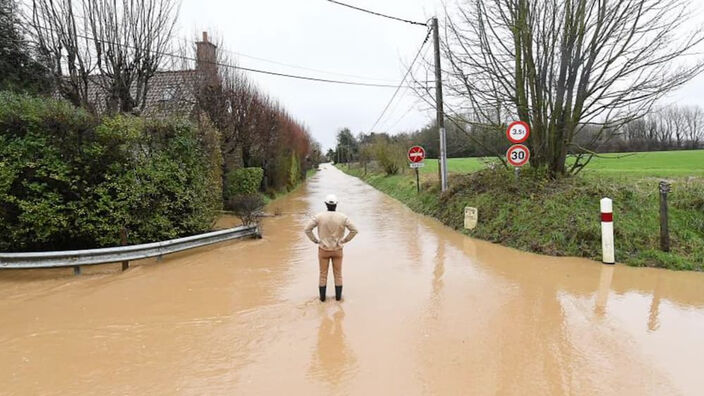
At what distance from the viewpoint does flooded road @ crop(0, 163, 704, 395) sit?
11.4 feet

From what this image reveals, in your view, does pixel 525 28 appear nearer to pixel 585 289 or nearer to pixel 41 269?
pixel 585 289

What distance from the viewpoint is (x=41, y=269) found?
7449 millimetres

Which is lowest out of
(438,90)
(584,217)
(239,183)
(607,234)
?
(607,234)

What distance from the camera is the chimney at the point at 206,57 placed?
15.8 metres

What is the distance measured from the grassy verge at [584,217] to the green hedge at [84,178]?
7328mm

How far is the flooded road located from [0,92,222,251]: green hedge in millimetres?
853

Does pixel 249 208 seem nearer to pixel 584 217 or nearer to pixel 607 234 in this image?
pixel 584 217

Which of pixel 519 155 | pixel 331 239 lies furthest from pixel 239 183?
pixel 331 239

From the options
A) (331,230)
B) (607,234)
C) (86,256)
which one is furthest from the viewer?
(607,234)

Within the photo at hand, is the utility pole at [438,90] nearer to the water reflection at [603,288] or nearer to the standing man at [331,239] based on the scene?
the water reflection at [603,288]

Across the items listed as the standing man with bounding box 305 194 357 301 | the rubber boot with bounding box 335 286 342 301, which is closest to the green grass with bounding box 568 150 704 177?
the standing man with bounding box 305 194 357 301

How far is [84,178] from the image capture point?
7621mm

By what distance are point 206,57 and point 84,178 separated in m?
10.2

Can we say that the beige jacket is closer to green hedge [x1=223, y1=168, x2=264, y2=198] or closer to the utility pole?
the utility pole
